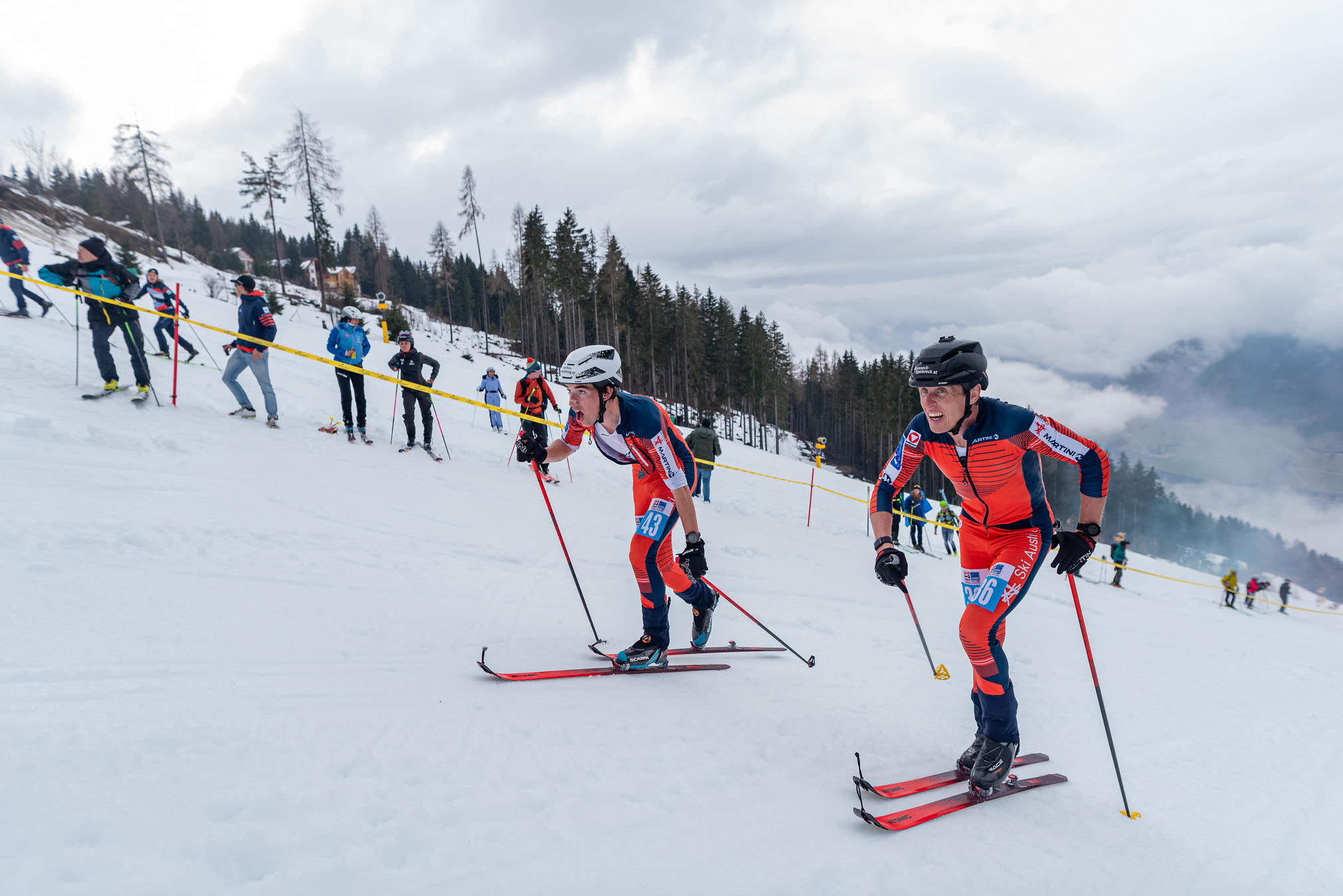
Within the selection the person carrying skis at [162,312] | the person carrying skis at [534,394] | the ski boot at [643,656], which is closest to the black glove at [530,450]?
the ski boot at [643,656]

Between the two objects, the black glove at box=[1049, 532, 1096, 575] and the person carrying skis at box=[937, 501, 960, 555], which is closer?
the black glove at box=[1049, 532, 1096, 575]

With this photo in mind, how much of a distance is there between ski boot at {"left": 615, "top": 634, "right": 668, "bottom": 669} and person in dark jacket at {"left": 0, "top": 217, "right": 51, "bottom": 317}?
44.0ft

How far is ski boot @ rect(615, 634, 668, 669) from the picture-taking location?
4438mm

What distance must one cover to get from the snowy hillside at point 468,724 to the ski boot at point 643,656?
0.52 ft

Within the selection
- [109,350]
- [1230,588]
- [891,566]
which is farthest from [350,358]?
[1230,588]

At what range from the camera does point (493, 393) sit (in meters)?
14.8

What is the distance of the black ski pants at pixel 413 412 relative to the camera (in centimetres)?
1067

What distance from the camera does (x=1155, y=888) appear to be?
2.77m

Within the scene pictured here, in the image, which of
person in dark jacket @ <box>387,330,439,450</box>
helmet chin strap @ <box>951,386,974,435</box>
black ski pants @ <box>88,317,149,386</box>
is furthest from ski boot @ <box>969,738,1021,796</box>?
black ski pants @ <box>88,317,149,386</box>

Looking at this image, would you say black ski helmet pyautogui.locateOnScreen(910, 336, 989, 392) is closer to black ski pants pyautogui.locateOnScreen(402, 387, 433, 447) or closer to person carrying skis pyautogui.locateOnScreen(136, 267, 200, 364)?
black ski pants pyautogui.locateOnScreen(402, 387, 433, 447)

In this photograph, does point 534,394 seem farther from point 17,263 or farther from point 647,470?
point 17,263

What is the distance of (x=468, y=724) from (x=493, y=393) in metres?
12.4

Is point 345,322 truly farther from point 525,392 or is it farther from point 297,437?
point 525,392

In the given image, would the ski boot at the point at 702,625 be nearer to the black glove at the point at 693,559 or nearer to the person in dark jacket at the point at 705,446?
the black glove at the point at 693,559
